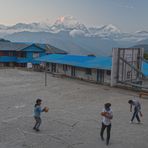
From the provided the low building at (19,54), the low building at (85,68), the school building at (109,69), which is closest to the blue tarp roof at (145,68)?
the school building at (109,69)

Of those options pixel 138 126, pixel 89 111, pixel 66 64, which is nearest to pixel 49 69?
pixel 66 64

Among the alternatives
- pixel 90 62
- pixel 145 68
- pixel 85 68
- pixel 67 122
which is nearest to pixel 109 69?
pixel 90 62

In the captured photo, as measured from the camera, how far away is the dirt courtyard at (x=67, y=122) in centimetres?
1109

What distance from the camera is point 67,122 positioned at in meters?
14.2

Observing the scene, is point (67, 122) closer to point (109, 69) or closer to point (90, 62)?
point (109, 69)

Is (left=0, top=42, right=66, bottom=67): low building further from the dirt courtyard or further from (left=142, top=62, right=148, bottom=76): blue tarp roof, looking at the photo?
the dirt courtyard

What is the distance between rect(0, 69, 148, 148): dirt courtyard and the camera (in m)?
11.1

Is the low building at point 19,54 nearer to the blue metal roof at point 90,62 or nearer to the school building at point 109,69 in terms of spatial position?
the blue metal roof at point 90,62

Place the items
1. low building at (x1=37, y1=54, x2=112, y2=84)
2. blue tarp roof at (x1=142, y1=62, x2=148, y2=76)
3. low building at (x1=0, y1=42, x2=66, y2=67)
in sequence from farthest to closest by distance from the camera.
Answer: low building at (x1=0, y1=42, x2=66, y2=67), blue tarp roof at (x1=142, y1=62, x2=148, y2=76), low building at (x1=37, y1=54, x2=112, y2=84)

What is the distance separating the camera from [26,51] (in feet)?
171

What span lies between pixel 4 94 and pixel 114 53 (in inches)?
522

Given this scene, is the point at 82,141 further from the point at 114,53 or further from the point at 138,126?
the point at 114,53

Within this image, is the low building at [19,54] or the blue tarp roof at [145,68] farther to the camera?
the low building at [19,54]

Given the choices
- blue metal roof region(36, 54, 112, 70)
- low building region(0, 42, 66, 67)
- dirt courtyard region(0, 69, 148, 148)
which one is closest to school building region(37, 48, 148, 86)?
blue metal roof region(36, 54, 112, 70)
